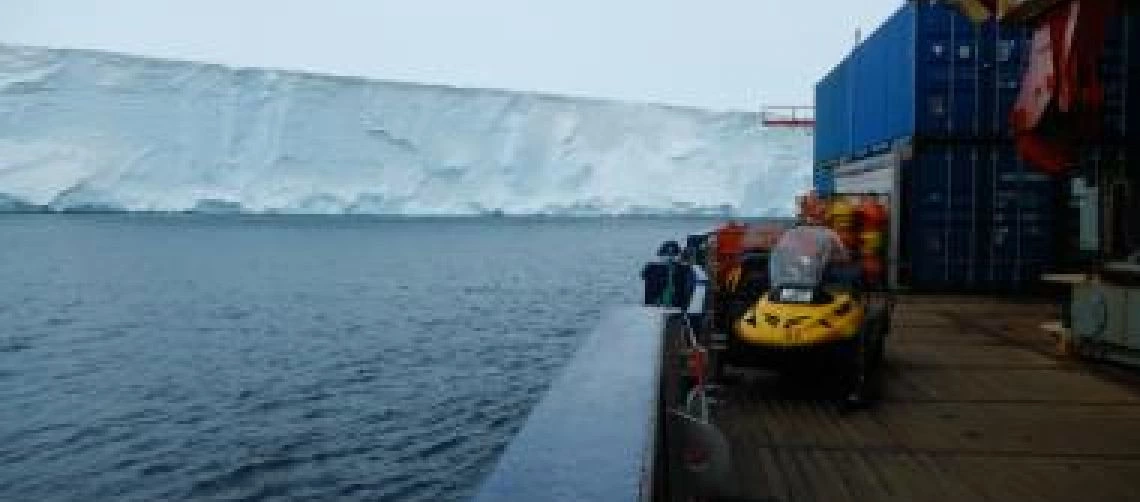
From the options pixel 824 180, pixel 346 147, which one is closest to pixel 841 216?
pixel 824 180

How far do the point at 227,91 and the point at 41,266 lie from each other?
49586 mm

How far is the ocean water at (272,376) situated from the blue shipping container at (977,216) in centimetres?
780

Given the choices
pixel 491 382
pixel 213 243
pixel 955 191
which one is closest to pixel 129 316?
pixel 491 382

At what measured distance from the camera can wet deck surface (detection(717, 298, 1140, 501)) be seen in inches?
254

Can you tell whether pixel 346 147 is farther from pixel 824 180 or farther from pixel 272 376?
pixel 272 376

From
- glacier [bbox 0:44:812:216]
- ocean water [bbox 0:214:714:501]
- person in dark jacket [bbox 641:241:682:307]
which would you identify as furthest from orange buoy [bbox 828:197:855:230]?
glacier [bbox 0:44:812:216]

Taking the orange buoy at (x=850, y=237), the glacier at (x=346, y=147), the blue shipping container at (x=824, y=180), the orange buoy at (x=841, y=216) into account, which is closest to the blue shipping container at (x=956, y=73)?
the orange buoy at (x=841, y=216)

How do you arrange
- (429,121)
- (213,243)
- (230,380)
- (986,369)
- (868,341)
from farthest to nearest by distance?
(429,121)
(213,243)
(230,380)
(986,369)
(868,341)

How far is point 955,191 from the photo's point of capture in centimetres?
1892

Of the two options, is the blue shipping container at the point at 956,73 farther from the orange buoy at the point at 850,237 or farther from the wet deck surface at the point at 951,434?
the wet deck surface at the point at 951,434

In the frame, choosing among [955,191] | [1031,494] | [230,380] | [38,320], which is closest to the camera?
[1031,494]

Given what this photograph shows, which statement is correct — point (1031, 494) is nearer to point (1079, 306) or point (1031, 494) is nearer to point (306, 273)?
point (1079, 306)

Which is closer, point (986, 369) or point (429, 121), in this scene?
point (986, 369)

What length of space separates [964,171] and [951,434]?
475 inches
